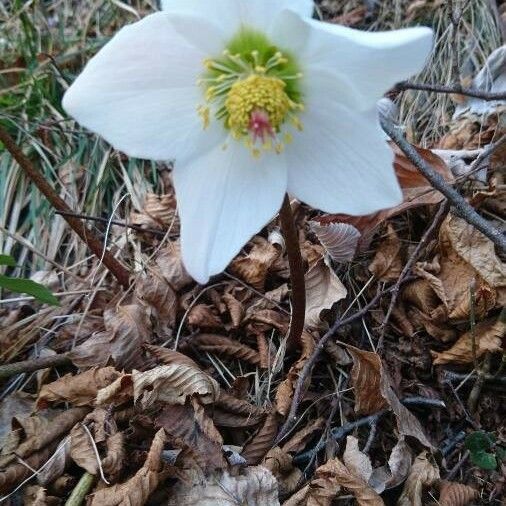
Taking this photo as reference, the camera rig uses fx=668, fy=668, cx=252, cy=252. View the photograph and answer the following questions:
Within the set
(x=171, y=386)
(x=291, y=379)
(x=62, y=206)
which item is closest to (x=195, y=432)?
(x=171, y=386)

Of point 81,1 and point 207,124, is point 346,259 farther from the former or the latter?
point 81,1

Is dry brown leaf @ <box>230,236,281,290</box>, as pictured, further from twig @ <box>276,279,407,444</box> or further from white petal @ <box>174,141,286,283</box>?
white petal @ <box>174,141,286,283</box>

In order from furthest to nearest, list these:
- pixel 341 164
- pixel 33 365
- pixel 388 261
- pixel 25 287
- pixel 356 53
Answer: pixel 388 261 → pixel 33 365 → pixel 25 287 → pixel 341 164 → pixel 356 53

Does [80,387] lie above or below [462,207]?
below

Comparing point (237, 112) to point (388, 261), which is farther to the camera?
point (388, 261)

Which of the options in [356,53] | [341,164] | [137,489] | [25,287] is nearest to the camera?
[356,53]

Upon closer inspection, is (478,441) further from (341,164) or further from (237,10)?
(237,10)

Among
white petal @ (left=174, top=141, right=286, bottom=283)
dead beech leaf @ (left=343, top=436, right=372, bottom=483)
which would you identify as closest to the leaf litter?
dead beech leaf @ (left=343, top=436, right=372, bottom=483)
